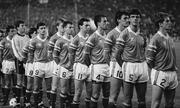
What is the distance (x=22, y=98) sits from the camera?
9289mm

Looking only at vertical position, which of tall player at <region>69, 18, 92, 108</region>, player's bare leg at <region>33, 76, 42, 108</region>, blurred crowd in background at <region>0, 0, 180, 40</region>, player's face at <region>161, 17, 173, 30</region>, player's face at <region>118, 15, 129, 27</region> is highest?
blurred crowd in background at <region>0, 0, 180, 40</region>

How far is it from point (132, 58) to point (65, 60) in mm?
2083

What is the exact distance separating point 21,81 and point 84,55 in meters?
2.51

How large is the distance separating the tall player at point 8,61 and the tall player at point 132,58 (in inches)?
161

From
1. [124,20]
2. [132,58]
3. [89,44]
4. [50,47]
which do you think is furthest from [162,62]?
[50,47]

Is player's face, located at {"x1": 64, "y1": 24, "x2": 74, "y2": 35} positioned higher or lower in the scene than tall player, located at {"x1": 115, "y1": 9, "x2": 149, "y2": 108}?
higher

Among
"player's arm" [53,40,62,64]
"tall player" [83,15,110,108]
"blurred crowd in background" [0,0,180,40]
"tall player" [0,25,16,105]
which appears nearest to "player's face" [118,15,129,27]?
"tall player" [83,15,110,108]

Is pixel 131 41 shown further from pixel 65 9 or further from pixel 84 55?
pixel 65 9

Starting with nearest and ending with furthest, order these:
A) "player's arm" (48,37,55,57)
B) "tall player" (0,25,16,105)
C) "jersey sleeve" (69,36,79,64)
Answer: "jersey sleeve" (69,36,79,64)
"player's arm" (48,37,55,57)
"tall player" (0,25,16,105)

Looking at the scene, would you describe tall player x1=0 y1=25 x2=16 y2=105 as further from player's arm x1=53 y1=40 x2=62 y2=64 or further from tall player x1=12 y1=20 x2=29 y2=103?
player's arm x1=53 y1=40 x2=62 y2=64

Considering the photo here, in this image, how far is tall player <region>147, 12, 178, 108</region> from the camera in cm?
598

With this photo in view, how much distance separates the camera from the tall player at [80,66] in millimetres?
7598

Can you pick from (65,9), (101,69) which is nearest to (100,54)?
(101,69)

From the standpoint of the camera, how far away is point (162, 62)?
6.01m
